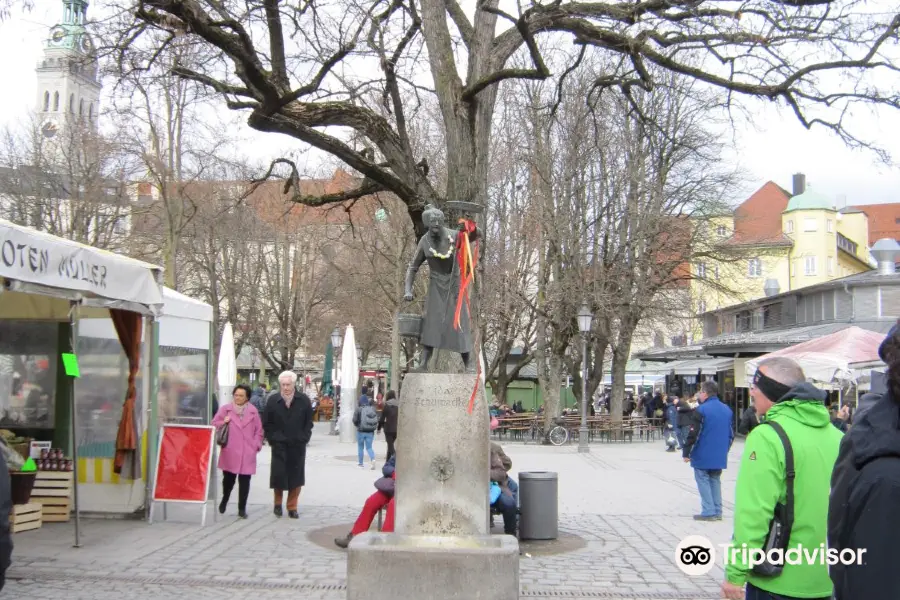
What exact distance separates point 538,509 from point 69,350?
6058 millimetres

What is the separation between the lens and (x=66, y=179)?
102 feet

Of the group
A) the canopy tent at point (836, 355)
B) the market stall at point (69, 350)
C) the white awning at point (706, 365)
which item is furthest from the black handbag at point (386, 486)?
the white awning at point (706, 365)

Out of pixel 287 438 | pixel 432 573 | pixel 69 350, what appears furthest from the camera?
pixel 287 438

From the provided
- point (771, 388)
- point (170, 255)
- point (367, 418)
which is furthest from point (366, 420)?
point (771, 388)

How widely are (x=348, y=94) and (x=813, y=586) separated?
8.58 metres

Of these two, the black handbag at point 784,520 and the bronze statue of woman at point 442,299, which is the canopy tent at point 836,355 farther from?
the black handbag at point 784,520

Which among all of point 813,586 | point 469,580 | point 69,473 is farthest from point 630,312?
point 813,586

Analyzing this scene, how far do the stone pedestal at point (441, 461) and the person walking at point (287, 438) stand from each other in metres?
3.81

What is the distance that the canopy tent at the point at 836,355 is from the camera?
16859 millimetres

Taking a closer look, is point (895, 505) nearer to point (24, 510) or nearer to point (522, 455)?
point (24, 510)

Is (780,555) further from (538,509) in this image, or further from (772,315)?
(772,315)

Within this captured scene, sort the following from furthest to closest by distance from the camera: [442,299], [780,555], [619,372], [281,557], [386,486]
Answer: [619,372] < [386,486] < [281,557] < [442,299] < [780,555]

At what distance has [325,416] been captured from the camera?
4344cm

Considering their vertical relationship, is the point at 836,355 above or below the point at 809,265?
below
